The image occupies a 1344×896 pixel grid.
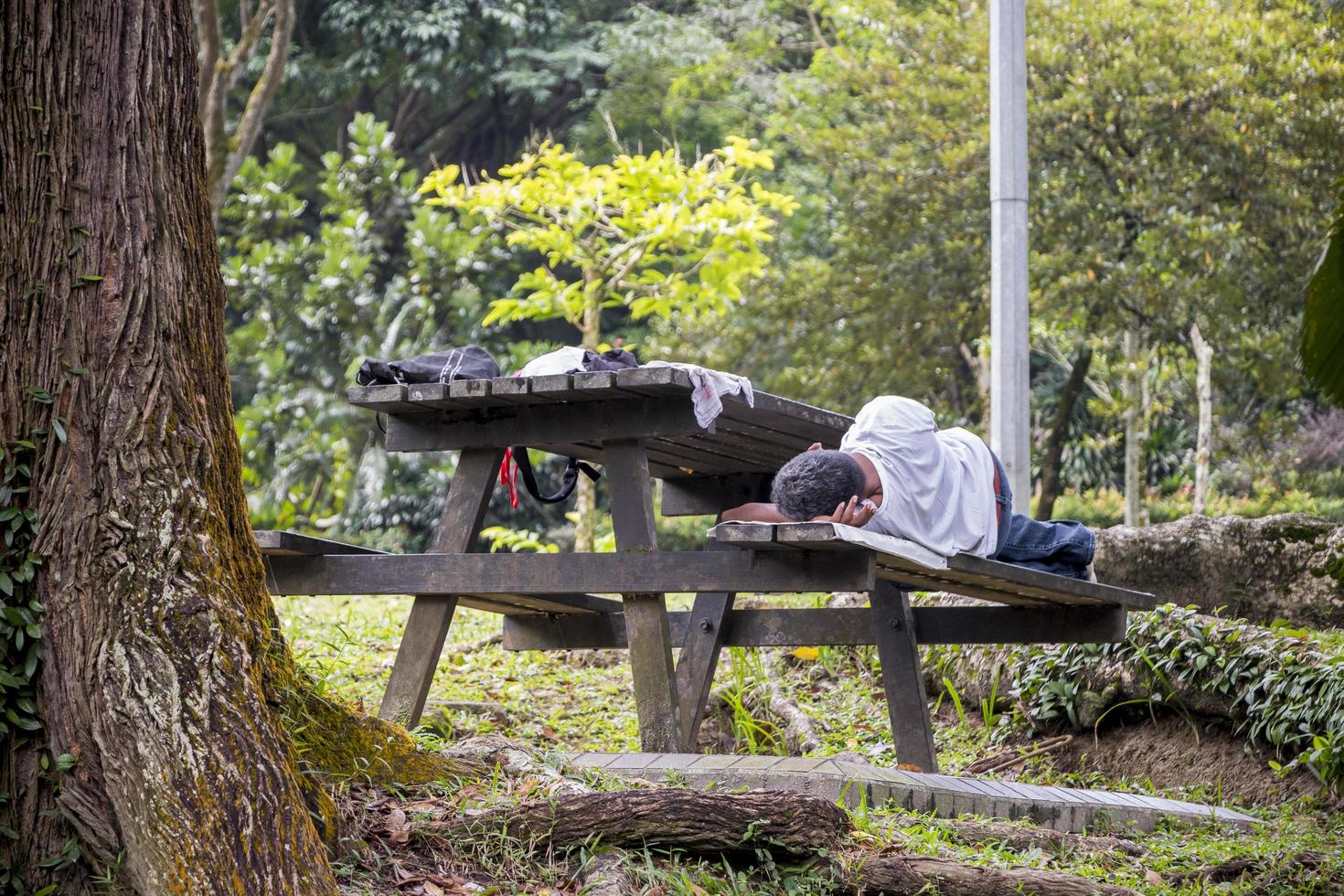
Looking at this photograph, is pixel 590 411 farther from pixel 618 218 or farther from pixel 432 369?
pixel 618 218

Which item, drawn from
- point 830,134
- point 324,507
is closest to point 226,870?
point 830,134

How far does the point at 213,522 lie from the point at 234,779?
2.11 feet

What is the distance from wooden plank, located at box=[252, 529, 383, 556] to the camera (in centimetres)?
504

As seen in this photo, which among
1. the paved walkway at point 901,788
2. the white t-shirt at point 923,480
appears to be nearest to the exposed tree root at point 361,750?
the paved walkway at point 901,788

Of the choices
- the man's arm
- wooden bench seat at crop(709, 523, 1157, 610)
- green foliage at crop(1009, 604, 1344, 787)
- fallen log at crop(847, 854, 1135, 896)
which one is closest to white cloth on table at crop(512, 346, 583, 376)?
the man's arm

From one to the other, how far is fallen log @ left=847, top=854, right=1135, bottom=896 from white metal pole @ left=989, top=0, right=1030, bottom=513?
4.98 meters

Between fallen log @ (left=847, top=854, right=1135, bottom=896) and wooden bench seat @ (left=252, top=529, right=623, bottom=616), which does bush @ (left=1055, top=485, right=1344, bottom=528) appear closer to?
wooden bench seat @ (left=252, top=529, right=623, bottom=616)

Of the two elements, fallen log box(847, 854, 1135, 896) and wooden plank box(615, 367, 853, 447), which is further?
wooden plank box(615, 367, 853, 447)

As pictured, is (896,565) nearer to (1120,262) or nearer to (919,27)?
(1120,262)

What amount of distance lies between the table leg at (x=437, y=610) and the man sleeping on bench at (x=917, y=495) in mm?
930

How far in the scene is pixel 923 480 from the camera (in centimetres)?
518

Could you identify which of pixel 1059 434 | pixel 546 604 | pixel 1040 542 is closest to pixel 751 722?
pixel 546 604

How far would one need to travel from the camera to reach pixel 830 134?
16734mm

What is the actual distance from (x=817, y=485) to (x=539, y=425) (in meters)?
1.05
